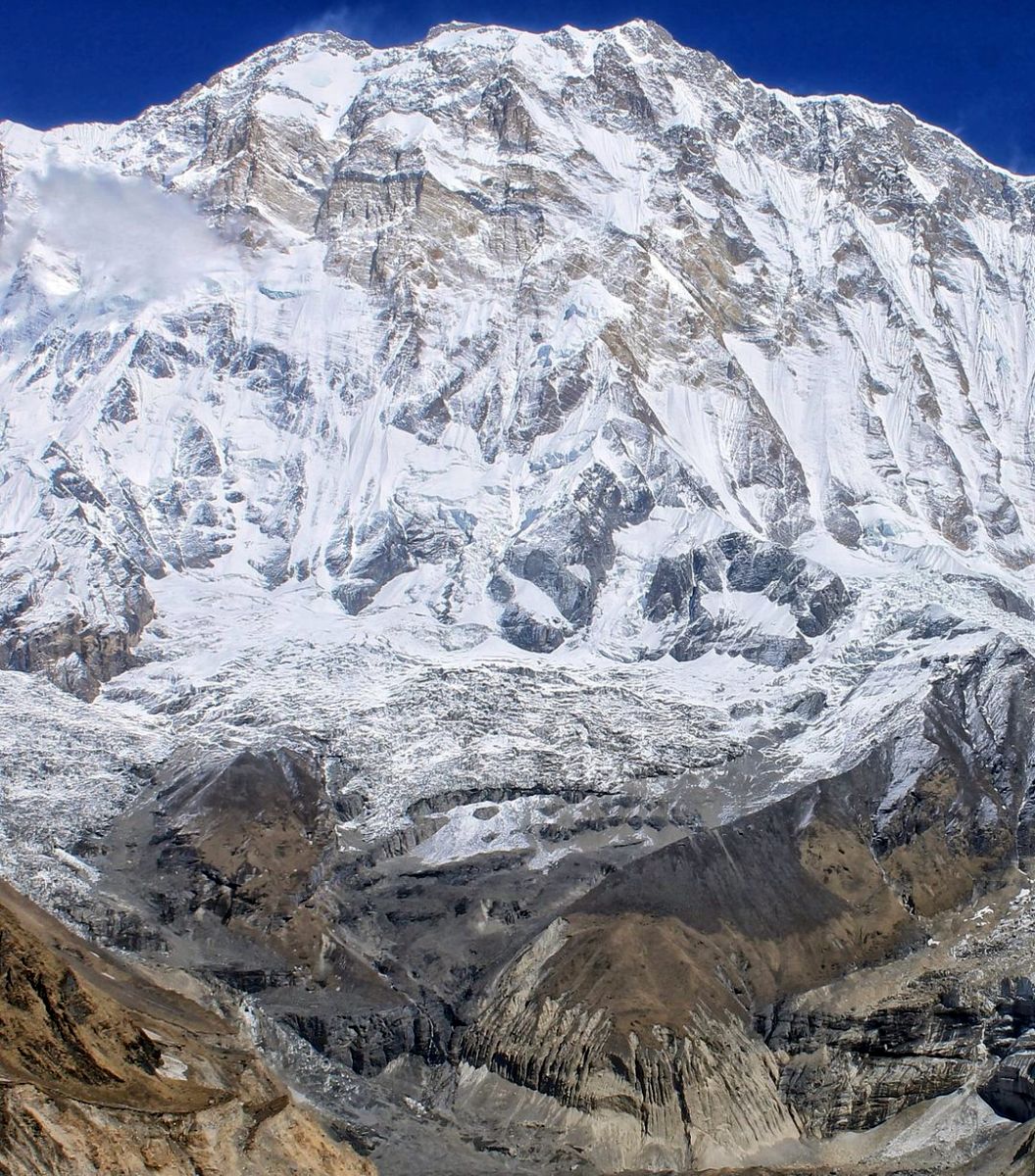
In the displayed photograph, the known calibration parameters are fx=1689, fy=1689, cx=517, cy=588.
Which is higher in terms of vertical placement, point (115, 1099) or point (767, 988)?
point (115, 1099)

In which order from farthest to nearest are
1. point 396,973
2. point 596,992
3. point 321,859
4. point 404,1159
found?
point 321,859 → point 396,973 → point 596,992 → point 404,1159

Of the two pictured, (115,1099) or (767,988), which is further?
(767,988)

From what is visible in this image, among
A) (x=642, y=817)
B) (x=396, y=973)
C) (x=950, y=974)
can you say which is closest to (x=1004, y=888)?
(x=950, y=974)

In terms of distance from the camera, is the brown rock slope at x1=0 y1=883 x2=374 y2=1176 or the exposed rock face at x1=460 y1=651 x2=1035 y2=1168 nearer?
the brown rock slope at x1=0 y1=883 x2=374 y2=1176

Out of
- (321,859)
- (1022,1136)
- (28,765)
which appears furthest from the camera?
(28,765)

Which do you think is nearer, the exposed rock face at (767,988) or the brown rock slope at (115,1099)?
the brown rock slope at (115,1099)

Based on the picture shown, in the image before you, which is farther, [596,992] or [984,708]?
[984,708]

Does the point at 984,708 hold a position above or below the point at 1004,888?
above

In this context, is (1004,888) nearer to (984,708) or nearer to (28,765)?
(984,708)
